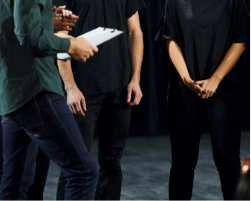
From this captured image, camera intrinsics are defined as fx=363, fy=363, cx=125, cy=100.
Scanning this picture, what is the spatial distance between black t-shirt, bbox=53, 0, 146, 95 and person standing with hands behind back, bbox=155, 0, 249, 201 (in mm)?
222

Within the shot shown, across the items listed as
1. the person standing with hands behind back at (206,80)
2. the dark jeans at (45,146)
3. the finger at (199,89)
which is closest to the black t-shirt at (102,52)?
the person standing with hands behind back at (206,80)

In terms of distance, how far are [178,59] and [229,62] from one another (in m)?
0.22

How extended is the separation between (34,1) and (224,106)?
3.03 feet

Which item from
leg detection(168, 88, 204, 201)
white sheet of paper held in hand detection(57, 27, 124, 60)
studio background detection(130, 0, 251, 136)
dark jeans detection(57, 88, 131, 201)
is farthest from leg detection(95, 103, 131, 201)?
studio background detection(130, 0, 251, 136)

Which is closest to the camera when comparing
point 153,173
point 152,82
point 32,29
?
point 32,29

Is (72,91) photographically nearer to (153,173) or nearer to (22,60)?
(22,60)

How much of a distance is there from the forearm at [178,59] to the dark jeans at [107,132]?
1.03ft

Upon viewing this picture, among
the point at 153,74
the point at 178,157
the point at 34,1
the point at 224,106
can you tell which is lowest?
the point at 153,74

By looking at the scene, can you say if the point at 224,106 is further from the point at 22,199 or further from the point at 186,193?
the point at 22,199

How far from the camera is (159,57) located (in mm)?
4520

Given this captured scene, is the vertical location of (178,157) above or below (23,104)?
below

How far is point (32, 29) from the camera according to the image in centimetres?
105

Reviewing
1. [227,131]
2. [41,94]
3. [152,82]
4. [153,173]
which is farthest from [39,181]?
[152,82]

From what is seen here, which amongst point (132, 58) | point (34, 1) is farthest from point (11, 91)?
point (132, 58)
